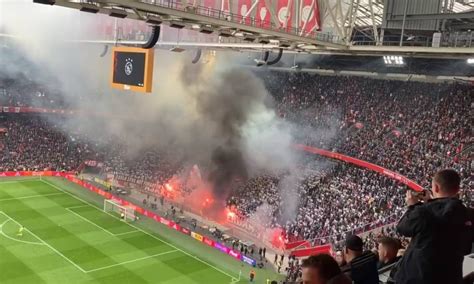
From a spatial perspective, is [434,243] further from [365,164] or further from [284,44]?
[365,164]

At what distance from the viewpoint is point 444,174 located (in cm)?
367

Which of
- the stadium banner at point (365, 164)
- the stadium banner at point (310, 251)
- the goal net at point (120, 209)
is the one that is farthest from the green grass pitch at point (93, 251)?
the stadium banner at point (365, 164)

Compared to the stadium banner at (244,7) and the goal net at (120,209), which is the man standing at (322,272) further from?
the goal net at (120,209)

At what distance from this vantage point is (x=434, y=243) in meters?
3.45

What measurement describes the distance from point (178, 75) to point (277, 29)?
26.6 meters

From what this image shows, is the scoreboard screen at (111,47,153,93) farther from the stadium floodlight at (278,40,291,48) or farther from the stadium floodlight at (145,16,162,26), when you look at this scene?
the stadium floodlight at (278,40,291,48)

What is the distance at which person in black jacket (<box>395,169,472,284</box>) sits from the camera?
11.3 feet

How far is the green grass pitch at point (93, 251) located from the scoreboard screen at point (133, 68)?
8583 millimetres

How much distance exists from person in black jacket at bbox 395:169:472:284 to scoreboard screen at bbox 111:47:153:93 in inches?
656

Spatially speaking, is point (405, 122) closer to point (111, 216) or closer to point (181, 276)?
point (181, 276)

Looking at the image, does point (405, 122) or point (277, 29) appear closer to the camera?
point (277, 29)

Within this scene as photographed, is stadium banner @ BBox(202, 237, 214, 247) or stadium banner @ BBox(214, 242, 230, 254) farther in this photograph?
stadium banner @ BBox(202, 237, 214, 247)

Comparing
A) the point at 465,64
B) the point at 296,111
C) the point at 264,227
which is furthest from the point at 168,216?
the point at 465,64

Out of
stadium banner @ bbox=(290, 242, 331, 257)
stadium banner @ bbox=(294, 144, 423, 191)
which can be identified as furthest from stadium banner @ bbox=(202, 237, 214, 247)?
stadium banner @ bbox=(294, 144, 423, 191)
